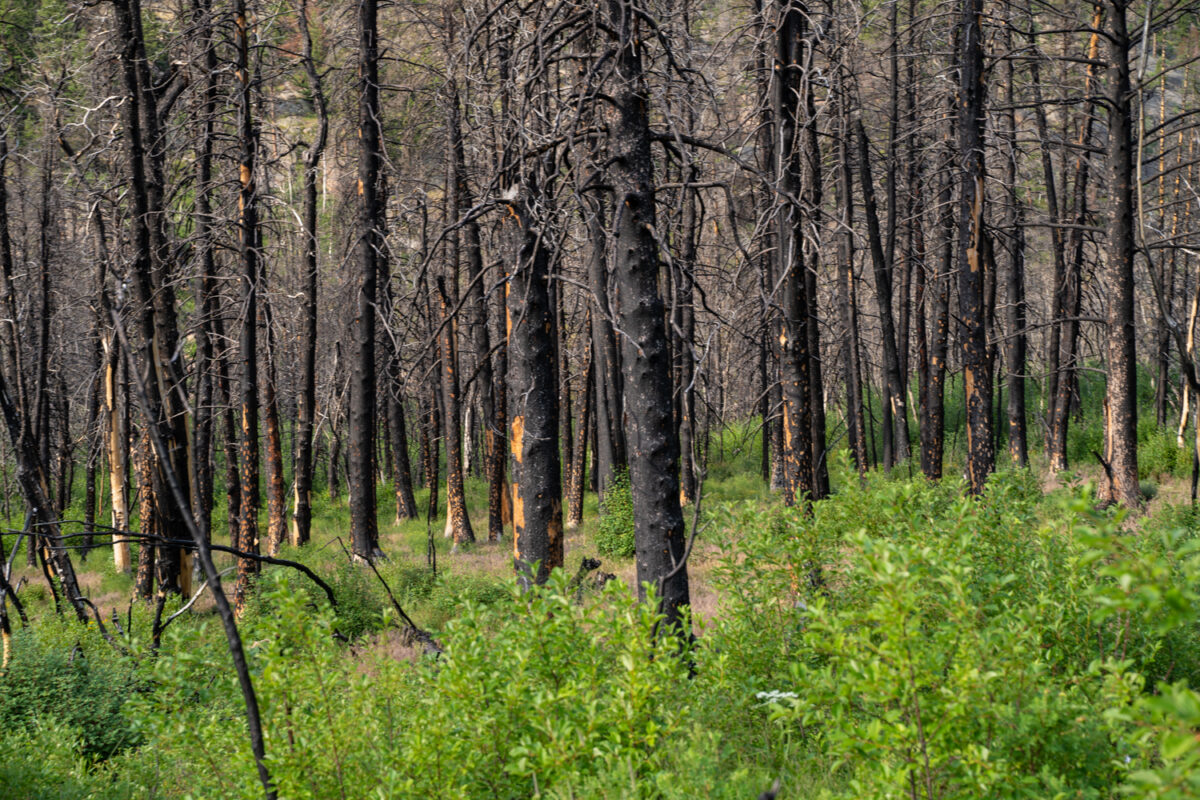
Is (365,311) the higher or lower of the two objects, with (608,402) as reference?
higher

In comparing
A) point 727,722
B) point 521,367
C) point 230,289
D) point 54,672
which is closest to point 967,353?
point 521,367

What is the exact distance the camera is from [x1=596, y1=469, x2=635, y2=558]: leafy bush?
12594 mm

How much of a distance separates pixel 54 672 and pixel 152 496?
449cm

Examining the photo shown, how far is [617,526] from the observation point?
13047mm

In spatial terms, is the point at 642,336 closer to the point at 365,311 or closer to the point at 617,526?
the point at 365,311

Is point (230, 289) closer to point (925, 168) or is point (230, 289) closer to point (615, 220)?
point (615, 220)

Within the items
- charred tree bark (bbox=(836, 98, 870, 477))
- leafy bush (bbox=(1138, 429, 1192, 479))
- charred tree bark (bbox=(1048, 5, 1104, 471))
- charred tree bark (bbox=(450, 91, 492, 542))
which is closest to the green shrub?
charred tree bark (bbox=(450, 91, 492, 542))

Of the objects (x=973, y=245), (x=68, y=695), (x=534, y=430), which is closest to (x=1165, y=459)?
(x=973, y=245)

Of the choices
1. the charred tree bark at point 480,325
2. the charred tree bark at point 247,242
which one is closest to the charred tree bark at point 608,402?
the charred tree bark at point 480,325

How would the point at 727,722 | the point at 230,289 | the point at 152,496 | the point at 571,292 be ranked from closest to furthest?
the point at 727,722 → the point at 152,496 → the point at 230,289 → the point at 571,292

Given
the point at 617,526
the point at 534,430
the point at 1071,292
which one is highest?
the point at 1071,292

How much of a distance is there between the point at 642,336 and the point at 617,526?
8.81m

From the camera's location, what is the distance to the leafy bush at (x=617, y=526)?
12594mm

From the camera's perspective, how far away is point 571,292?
68.3 feet
